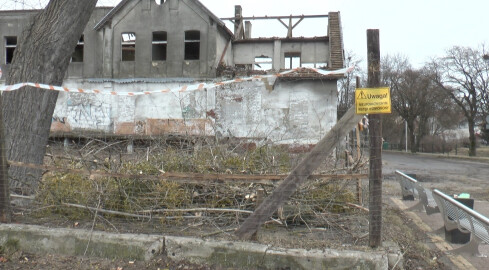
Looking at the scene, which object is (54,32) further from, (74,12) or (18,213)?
(18,213)

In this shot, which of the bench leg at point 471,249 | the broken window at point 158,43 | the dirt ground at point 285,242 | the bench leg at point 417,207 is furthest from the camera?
the broken window at point 158,43

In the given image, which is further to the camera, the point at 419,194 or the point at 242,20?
the point at 242,20

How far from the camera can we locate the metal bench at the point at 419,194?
691 cm

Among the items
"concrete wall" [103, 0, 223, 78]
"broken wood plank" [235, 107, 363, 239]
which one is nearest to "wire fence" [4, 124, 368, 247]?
"broken wood plank" [235, 107, 363, 239]

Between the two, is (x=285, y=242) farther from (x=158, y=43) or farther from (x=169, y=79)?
(x=158, y=43)

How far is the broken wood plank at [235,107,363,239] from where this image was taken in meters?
4.43

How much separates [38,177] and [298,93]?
16827 millimetres

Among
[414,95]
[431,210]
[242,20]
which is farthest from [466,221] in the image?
[414,95]

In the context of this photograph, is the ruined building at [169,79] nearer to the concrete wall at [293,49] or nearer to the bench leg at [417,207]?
the concrete wall at [293,49]

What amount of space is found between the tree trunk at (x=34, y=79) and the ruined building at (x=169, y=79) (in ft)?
50.4

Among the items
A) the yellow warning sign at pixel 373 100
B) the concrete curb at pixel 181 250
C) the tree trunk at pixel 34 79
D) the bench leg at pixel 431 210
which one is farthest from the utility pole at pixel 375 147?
the tree trunk at pixel 34 79

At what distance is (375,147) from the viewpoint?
4.25 m

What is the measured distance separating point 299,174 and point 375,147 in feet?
2.84

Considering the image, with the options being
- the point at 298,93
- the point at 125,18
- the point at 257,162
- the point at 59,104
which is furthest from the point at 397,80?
the point at 257,162
